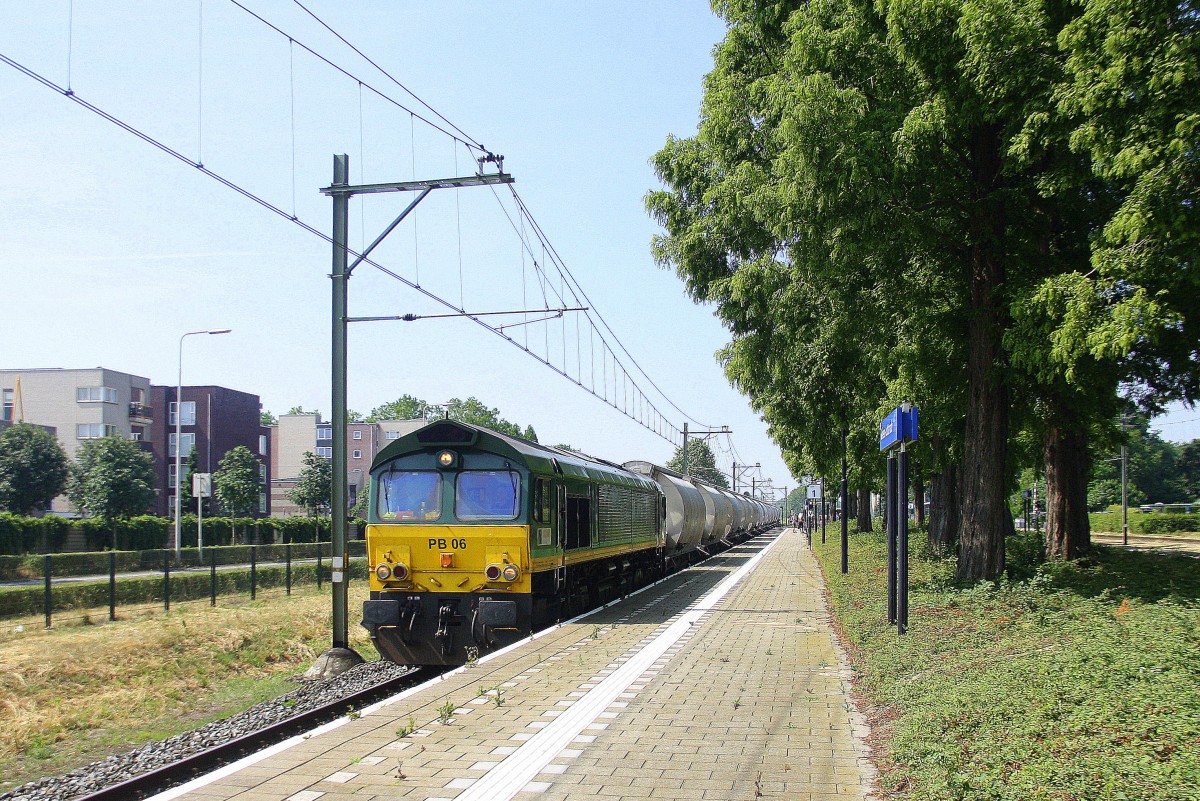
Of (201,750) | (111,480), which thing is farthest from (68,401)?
(201,750)

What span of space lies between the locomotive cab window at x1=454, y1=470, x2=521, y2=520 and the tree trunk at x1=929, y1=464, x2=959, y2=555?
573 inches

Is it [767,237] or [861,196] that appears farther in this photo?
[767,237]

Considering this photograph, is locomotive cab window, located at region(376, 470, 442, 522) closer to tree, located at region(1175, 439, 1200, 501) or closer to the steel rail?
the steel rail

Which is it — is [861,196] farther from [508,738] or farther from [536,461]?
[508,738]

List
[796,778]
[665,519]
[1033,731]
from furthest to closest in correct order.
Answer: [665,519] → [796,778] → [1033,731]

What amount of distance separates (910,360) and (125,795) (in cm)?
1238

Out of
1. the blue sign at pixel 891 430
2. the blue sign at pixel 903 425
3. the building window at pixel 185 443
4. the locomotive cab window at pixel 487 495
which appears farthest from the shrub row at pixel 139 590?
the building window at pixel 185 443

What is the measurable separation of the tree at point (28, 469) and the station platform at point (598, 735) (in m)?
40.3

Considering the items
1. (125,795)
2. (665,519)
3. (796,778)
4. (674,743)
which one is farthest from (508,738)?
(665,519)

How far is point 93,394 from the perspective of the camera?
59156 mm

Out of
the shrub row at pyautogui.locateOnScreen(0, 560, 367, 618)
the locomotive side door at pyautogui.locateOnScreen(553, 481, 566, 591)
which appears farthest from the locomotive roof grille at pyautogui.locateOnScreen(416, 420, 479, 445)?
the shrub row at pyautogui.locateOnScreen(0, 560, 367, 618)

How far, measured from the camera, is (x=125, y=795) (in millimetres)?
7484

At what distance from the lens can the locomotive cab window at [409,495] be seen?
45.2ft

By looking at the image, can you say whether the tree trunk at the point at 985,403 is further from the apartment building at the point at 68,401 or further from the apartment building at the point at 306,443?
the apartment building at the point at 306,443
